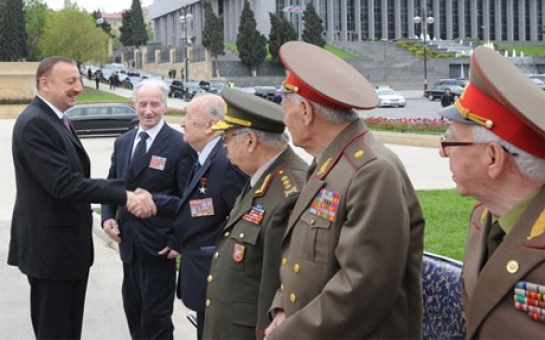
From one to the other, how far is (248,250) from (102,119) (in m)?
25.7

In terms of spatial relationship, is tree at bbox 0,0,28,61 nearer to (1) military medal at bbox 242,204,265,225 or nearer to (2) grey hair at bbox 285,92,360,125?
(1) military medal at bbox 242,204,265,225

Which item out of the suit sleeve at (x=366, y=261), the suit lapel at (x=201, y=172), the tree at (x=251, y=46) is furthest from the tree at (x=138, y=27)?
the suit sleeve at (x=366, y=261)

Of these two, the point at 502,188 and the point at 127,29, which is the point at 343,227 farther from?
the point at 127,29

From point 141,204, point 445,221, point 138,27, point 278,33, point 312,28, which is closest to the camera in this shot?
point 141,204

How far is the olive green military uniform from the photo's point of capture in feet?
8.90

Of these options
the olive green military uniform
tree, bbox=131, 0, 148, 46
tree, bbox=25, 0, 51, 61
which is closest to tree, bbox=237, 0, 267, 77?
tree, bbox=25, 0, 51, 61

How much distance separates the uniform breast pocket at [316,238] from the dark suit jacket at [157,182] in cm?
239

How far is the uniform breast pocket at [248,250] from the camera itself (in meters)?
3.59

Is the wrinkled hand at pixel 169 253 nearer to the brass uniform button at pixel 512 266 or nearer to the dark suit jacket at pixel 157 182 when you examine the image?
the dark suit jacket at pixel 157 182

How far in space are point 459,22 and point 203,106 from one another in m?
98.1

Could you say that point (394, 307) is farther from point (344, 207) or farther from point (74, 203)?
point (74, 203)

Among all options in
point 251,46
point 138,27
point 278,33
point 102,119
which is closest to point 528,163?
point 102,119

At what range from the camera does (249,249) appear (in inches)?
142

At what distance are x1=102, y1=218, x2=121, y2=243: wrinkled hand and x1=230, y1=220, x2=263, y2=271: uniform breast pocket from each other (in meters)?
2.04
